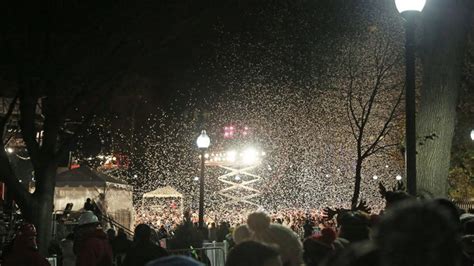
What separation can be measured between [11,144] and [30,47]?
51.6 ft

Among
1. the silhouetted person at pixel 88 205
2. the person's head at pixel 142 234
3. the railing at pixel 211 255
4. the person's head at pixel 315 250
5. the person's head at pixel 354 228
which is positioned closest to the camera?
the person's head at pixel 315 250

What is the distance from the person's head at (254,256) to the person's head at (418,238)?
1004 mm

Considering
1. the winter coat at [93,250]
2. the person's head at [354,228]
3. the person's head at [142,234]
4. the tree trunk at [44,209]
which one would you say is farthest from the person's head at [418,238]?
the tree trunk at [44,209]

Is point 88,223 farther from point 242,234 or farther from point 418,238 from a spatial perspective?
point 418,238

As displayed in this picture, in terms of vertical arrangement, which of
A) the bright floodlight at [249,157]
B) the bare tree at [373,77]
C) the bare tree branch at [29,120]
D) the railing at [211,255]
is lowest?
the railing at [211,255]

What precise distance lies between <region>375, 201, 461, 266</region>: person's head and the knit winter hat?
276 cm

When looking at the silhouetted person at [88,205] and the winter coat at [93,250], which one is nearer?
the winter coat at [93,250]

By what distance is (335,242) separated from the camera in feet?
17.9

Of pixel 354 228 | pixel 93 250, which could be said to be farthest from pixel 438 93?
→ pixel 93 250

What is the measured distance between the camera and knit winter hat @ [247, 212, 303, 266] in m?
5.08

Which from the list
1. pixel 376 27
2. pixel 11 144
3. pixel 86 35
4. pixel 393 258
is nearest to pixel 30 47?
pixel 86 35

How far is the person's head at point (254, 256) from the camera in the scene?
3.27 meters

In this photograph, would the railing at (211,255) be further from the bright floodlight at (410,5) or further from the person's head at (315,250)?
the person's head at (315,250)

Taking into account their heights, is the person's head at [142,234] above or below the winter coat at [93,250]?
above
